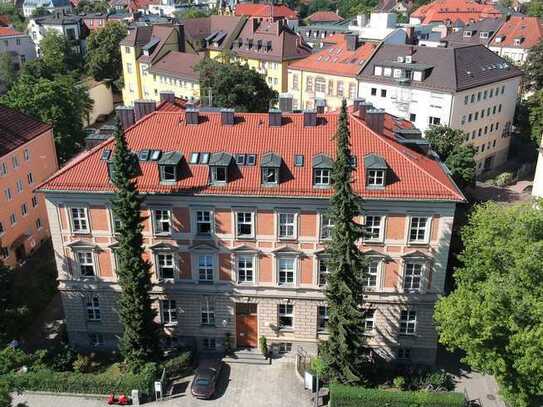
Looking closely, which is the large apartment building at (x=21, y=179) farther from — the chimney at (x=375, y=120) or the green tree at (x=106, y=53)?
the green tree at (x=106, y=53)

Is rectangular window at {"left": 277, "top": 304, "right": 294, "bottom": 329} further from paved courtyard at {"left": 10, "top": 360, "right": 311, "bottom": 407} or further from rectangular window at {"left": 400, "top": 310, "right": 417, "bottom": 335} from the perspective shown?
rectangular window at {"left": 400, "top": 310, "right": 417, "bottom": 335}

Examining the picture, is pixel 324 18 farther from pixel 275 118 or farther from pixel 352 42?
pixel 275 118

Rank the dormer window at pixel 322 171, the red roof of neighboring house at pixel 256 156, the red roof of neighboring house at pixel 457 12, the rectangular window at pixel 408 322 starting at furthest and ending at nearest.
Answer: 1. the red roof of neighboring house at pixel 457 12
2. the rectangular window at pixel 408 322
3. the red roof of neighboring house at pixel 256 156
4. the dormer window at pixel 322 171

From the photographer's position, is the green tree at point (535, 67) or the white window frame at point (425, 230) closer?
the white window frame at point (425, 230)

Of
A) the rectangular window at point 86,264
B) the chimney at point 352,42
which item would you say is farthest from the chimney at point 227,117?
the chimney at point 352,42

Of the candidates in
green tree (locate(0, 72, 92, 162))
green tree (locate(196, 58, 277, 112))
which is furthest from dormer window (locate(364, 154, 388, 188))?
green tree (locate(0, 72, 92, 162))

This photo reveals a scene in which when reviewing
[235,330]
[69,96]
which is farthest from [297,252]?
[69,96]

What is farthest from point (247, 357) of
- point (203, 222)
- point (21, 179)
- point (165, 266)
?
point (21, 179)
